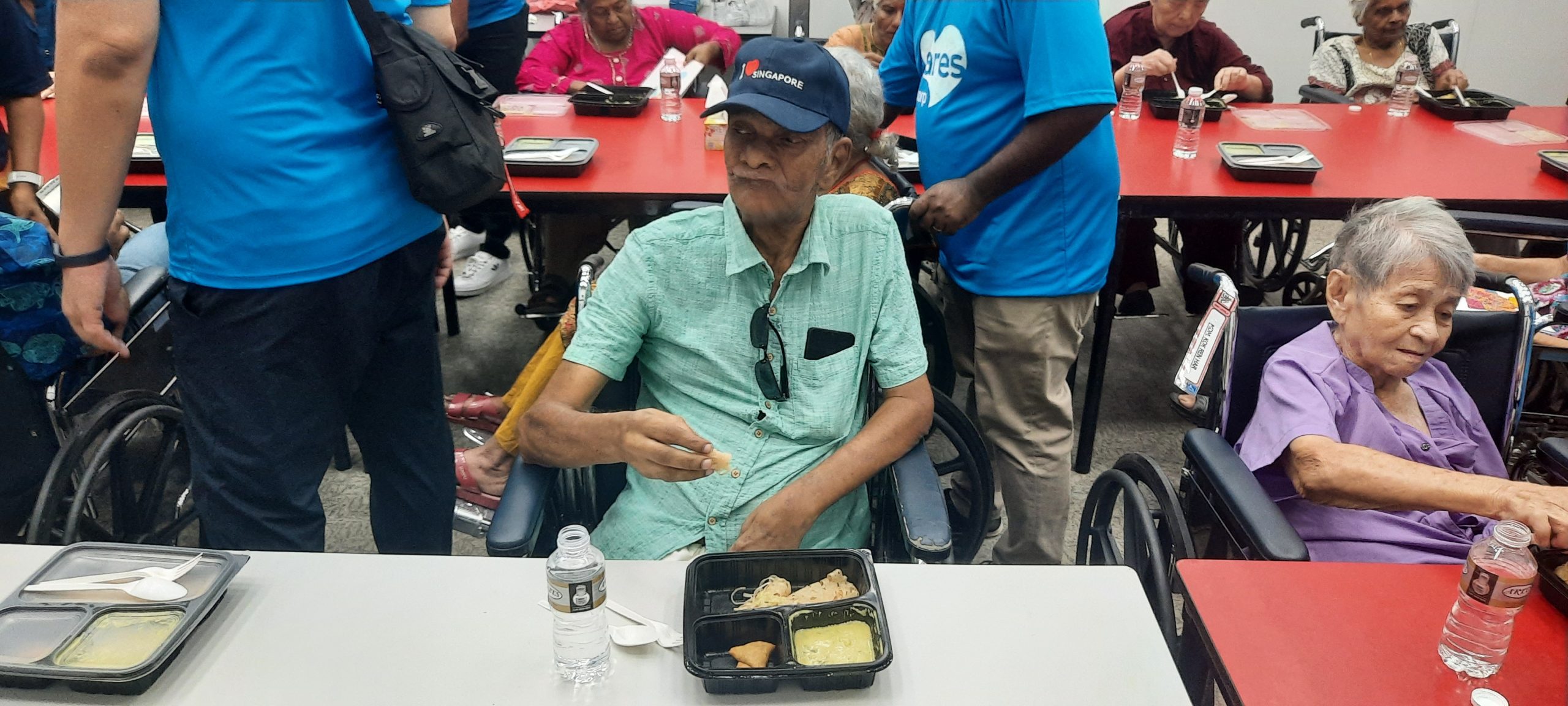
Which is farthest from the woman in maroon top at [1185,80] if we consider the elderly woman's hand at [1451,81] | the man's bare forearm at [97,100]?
the man's bare forearm at [97,100]

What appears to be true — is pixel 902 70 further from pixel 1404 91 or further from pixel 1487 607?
pixel 1404 91

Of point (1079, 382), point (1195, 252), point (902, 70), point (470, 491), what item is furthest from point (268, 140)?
point (1195, 252)

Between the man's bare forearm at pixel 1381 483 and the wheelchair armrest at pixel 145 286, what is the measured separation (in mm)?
2010

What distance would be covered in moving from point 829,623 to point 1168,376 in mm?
2639

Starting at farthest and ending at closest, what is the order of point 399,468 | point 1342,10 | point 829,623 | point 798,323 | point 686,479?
1. point 1342,10
2. point 399,468
3. point 798,323
4. point 686,479
5. point 829,623

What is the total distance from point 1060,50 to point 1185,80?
2355mm

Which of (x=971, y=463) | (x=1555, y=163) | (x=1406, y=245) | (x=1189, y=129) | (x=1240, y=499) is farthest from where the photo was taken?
(x=1189, y=129)

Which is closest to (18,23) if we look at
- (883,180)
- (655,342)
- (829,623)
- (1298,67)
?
(655,342)

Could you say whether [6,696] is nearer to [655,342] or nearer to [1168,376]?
[655,342]

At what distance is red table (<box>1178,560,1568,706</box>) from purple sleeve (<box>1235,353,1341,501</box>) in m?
0.35

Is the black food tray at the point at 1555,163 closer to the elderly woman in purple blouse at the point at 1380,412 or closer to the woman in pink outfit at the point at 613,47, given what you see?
the elderly woman in purple blouse at the point at 1380,412

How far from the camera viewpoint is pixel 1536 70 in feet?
19.4

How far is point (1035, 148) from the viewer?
6.03 ft

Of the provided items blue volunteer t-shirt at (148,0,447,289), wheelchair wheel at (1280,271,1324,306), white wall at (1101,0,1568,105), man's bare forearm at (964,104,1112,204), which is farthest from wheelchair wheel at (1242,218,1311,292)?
blue volunteer t-shirt at (148,0,447,289)
